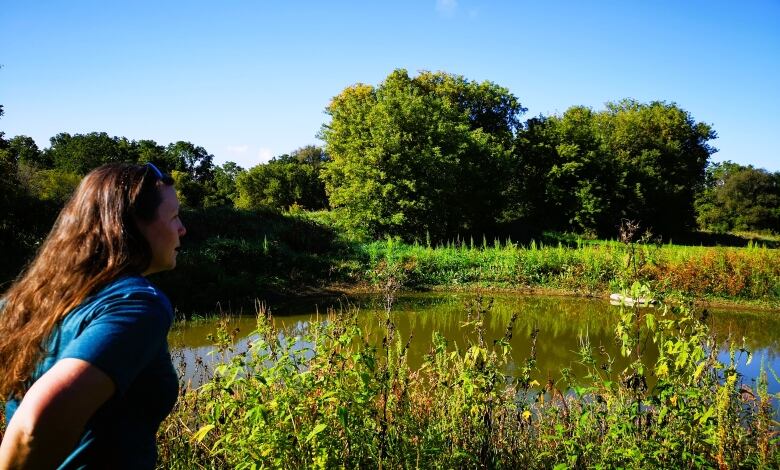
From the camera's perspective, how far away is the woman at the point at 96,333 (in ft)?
2.94

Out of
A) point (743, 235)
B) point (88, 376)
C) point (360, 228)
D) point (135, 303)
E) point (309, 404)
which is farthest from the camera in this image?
point (743, 235)

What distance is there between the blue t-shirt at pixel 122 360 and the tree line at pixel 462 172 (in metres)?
14.9

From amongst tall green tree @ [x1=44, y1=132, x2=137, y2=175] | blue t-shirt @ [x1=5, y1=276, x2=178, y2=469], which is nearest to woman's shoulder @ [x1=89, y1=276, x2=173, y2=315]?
blue t-shirt @ [x1=5, y1=276, x2=178, y2=469]

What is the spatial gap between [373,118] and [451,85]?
33.1 feet

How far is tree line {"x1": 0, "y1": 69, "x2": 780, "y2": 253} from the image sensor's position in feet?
72.0

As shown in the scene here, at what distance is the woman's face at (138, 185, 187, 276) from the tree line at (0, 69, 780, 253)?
1476 centimetres

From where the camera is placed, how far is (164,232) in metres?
1.25

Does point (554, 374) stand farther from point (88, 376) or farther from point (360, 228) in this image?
point (360, 228)

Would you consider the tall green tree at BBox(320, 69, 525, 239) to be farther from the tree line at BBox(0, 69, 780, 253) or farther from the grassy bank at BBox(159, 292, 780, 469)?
the grassy bank at BBox(159, 292, 780, 469)

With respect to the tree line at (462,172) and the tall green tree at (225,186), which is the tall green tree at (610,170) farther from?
the tall green tree at (225,186)

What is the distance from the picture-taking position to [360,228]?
2189cm

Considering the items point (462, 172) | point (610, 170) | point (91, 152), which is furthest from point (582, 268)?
point (91, 152)

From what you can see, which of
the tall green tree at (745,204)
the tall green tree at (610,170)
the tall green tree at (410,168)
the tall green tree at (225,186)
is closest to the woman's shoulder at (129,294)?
the tall green tree at (410,168)

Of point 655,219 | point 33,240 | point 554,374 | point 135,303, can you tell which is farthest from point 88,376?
point 655,219
